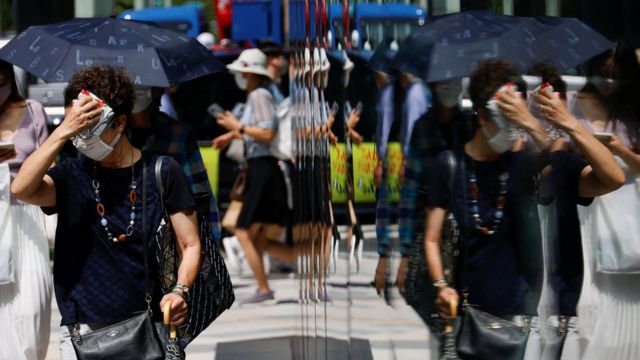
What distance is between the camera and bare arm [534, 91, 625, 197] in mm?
2637

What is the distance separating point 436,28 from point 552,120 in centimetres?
35

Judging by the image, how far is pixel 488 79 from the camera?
9.19ft

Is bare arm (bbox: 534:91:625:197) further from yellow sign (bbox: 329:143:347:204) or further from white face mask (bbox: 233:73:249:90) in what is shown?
white face mask (bbox: 233:73:249:90)

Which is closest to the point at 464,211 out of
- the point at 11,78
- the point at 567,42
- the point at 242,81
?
the point at 567,42

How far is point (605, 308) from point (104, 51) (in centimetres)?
204

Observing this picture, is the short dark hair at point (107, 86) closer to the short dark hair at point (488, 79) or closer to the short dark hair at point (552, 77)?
the short dark hair at point (488, 79)

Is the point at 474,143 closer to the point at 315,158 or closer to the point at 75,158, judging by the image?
the point at 75,158

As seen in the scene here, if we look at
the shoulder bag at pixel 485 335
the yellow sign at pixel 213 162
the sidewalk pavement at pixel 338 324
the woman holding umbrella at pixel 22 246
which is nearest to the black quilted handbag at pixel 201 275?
the sidewalk pavement at pixel 338 324

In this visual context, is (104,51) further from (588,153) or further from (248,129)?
(248,129)

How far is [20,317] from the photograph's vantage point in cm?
502

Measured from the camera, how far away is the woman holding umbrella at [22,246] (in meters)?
4.83

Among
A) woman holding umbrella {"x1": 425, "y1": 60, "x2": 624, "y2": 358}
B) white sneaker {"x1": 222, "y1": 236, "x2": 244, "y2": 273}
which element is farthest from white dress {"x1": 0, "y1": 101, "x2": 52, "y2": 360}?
white sneaker {"x1": 222, "y1": 236, "x2": 244, "y2": 273}

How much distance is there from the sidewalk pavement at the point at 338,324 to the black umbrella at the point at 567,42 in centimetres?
71

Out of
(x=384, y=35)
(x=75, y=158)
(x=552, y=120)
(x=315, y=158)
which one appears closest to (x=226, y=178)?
(x=315, y=158)
